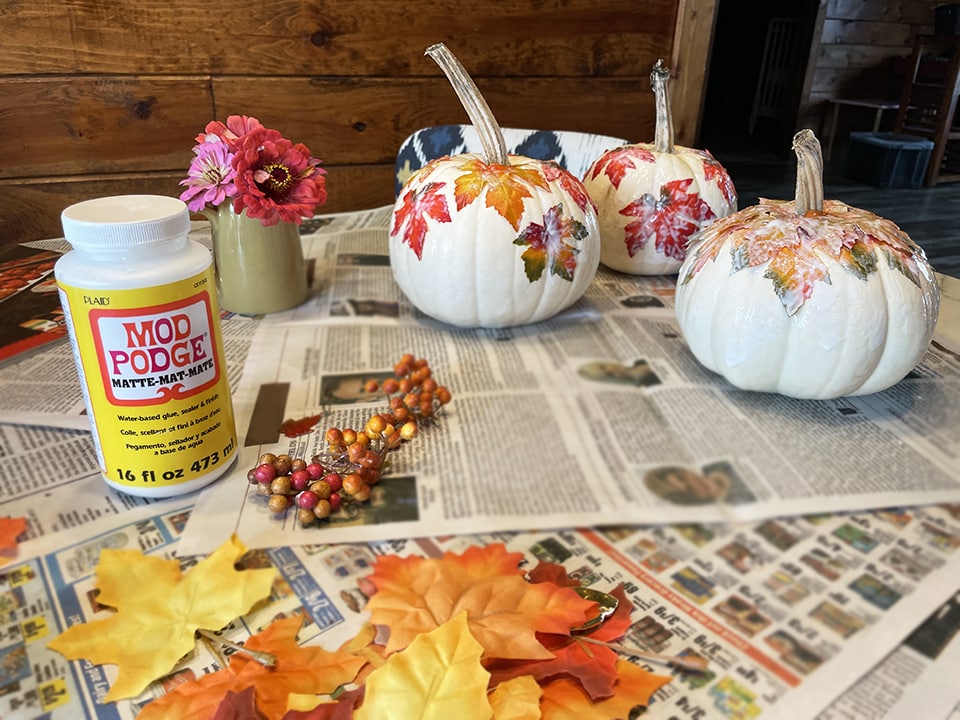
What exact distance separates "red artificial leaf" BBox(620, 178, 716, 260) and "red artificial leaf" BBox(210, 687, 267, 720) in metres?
0.71

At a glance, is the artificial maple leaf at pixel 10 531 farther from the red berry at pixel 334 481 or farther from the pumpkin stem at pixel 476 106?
the pumpkin stem at pixel 476 106

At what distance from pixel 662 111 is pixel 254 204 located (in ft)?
1.70

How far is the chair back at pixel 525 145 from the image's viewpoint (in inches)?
46.0

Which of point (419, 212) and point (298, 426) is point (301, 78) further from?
point (298, 426)

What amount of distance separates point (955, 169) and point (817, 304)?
4300mm

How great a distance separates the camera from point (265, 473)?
0.52m


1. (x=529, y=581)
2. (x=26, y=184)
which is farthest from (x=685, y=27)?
(x=529, y=581)

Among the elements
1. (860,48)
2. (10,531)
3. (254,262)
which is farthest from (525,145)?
(860,48)

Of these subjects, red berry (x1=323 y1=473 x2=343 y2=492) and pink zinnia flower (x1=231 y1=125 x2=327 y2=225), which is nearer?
red berry (x1=323 y1=473 x2=343 y2=492)

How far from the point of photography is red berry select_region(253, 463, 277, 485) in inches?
20.4

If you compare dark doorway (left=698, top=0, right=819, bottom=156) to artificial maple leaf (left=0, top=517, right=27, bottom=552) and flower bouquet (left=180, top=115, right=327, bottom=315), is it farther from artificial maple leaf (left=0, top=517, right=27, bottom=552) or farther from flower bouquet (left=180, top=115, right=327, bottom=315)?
artificial maple leaf (left=0, top=517, right=27, bottom=552)

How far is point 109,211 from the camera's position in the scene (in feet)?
1.46

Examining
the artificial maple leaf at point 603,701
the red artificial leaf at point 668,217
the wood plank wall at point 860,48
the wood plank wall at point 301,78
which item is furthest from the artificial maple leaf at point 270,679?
the wood plank wall at point 860,48

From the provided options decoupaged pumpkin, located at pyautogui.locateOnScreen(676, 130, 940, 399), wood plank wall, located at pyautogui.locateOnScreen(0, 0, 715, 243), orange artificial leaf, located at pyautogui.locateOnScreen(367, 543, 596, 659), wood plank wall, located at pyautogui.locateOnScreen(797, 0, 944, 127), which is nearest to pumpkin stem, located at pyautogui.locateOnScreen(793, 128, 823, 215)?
decoupaged pumpkin, located at pyautogui.locateOnScreen(676, 130, 940, 399)
